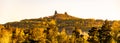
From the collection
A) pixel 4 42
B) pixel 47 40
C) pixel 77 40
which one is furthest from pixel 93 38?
pixel 4 42

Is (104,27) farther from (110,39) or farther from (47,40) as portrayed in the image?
(47,40)

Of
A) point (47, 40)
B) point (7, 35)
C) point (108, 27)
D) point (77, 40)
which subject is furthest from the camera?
→ point (7, 35)

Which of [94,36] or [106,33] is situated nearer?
[106,33]

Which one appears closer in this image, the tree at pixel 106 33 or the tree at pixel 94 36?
the tree at pixel 106 33

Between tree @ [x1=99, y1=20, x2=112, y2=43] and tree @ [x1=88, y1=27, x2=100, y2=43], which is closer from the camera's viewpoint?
tree @ [x1=99, y1=20, x2=112, y2=43]

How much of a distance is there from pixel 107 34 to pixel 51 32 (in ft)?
69.3

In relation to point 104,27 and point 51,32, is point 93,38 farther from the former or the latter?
point 51,32

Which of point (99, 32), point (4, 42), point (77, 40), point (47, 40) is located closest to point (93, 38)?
point (99, 32)

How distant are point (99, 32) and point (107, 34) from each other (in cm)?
199

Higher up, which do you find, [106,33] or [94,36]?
[106,33]

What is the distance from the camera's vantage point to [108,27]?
318ft

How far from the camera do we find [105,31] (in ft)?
319

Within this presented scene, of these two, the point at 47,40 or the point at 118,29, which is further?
the point at 47,40

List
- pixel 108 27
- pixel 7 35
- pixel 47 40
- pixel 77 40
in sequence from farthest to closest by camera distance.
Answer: pixel 7 35 < pixel 77 40 < pixel 47 40 < pixel 108 27
